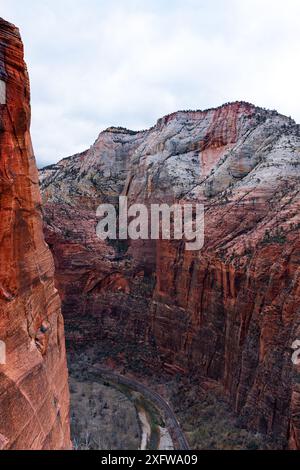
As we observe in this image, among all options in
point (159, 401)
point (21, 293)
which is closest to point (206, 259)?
point (159, 401)

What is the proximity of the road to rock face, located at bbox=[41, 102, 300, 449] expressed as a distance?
268 cm

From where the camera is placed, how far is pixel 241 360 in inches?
984

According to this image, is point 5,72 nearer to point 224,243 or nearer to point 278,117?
point 224,243

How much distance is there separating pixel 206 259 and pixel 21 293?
20.2 metres

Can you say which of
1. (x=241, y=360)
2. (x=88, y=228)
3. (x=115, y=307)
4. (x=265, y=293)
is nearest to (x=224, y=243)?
(x=265, y=293)

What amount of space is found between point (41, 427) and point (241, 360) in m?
16.4

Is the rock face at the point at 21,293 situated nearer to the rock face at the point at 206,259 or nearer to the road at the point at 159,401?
the rock face at the point at 206,259

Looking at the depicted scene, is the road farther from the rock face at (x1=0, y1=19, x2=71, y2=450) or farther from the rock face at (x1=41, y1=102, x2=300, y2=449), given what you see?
the rock face at (x1=0, y1=19, x2=71, y2=450)

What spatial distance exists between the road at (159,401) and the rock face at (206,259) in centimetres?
268

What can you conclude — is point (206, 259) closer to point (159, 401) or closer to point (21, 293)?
point (159, 401)

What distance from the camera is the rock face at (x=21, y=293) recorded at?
1067 centimetres

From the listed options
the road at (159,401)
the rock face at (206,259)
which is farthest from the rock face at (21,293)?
the road at (159,401)

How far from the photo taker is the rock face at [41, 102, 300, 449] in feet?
74.1

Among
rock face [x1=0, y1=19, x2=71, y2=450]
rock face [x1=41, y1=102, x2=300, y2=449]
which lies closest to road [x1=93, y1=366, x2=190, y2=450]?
rock face [x1=41, y1=102, x2=300, y2=449]
